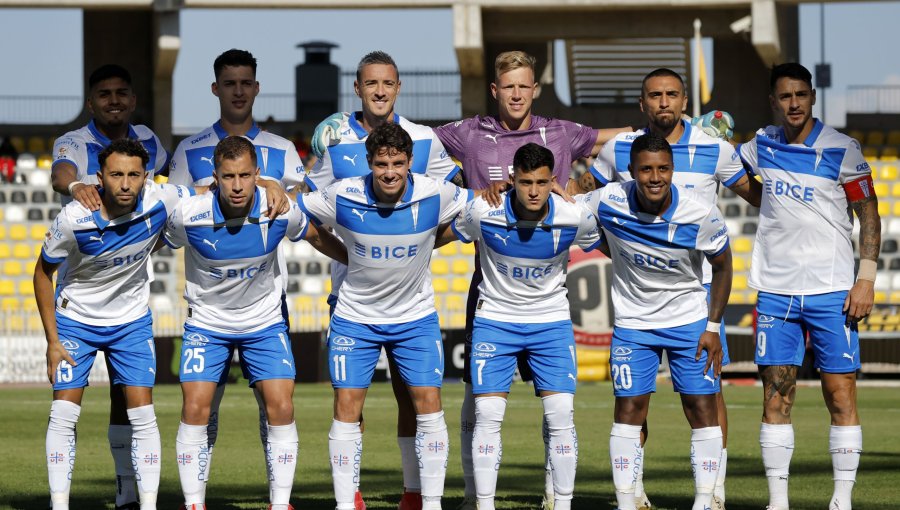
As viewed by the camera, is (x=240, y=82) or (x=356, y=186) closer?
(x=356, y=186)

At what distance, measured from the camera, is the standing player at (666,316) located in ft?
25.1

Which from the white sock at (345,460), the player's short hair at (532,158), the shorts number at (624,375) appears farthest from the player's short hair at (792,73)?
the white sock at (345,460)

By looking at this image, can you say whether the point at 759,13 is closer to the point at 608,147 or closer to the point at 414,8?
the point at 414,8

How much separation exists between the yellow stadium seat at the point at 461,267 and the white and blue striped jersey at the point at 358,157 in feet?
64.1

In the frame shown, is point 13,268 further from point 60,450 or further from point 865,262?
point 865,262

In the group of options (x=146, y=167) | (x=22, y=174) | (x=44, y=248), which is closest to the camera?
(x=44, y=248)

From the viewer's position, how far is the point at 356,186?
7.83 meters

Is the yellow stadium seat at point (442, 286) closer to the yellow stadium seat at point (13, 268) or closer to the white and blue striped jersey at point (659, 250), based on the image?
the yellow stadium seat at point (13, 268)

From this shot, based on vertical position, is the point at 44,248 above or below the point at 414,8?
below

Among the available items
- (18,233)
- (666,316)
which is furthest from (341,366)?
(18,233)

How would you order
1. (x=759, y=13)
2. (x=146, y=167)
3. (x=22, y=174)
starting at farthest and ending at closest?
(x=22, y=174) → (x=759, y=13) → (x=146, y=167)

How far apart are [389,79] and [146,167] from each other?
1536 millimetres

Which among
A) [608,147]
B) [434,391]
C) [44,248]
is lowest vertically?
[434,391]

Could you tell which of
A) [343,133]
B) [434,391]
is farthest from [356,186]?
[434,391]
